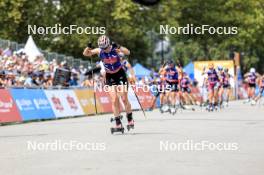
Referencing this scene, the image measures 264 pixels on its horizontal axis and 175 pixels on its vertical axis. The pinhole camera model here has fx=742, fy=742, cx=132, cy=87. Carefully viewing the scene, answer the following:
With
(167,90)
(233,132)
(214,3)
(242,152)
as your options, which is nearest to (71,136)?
(233,132)

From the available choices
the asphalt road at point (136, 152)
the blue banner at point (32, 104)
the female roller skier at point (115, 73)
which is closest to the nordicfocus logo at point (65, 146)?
the asphalt road at point (136, 152)

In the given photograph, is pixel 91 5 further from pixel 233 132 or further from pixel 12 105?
pixel 233 132

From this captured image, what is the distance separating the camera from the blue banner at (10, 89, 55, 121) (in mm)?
22391

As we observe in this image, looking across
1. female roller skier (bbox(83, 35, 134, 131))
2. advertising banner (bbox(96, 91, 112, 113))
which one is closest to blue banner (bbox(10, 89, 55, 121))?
advertising banner (bbox(96, 91, 112, 113))

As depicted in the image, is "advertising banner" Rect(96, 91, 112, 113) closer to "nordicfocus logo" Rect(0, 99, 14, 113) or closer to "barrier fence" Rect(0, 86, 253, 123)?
"barrier fence" Rect(0, 86, 253, 123)

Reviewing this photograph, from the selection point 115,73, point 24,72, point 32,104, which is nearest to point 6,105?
point 32,104

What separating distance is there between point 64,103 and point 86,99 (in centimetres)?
255

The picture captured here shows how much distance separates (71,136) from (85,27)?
4022 centimetres

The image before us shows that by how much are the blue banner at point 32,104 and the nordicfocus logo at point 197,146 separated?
32.7 feet

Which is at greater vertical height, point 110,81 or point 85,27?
point 85,27

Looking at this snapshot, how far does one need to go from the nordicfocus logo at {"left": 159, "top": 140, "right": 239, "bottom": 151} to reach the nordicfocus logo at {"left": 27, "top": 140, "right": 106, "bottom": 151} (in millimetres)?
1068

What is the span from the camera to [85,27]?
55.1 meters

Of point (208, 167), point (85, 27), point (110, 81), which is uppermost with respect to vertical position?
→ point (85, 27)

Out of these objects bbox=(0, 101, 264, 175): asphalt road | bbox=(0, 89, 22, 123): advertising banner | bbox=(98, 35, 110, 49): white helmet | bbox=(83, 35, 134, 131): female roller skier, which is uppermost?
bbox=(98, 35, 110, 49): white helmet
